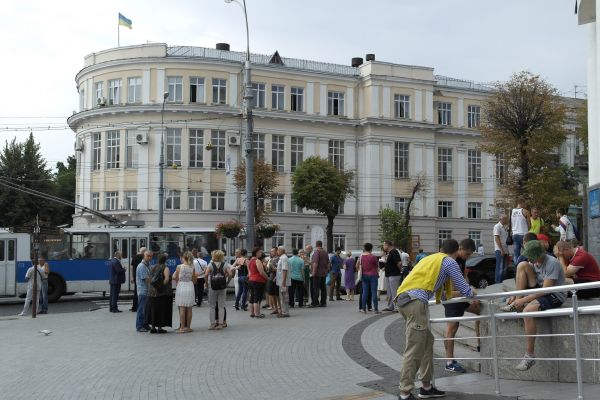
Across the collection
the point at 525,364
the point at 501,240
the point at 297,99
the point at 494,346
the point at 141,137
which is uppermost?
the point at 297,99

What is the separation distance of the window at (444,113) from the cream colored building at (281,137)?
104 millimetres

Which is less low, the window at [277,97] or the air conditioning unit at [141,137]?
the window at [277,97]

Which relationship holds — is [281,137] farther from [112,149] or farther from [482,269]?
[482,269]

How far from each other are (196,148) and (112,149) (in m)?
6.67

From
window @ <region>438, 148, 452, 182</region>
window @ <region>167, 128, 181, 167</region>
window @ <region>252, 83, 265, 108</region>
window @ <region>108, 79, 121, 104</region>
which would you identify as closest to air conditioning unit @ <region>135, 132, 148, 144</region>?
window @ <region>167, 128, 181, 167</region>

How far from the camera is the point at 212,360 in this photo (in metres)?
12.2

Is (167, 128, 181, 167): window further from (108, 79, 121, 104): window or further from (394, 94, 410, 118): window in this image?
(394, 94, 410, 118): window

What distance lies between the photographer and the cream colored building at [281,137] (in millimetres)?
53531

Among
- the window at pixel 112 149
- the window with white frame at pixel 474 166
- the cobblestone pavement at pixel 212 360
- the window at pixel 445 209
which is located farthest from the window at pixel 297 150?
the cobblestone pavement at pixel 212 360

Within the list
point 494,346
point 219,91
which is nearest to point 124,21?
point 219,91

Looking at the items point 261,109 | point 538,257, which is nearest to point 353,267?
point 538,257

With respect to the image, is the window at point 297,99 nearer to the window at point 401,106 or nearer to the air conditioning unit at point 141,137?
the window at point 401,106

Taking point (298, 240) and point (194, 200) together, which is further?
point (298, 240)

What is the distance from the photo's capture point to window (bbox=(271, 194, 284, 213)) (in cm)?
5634
